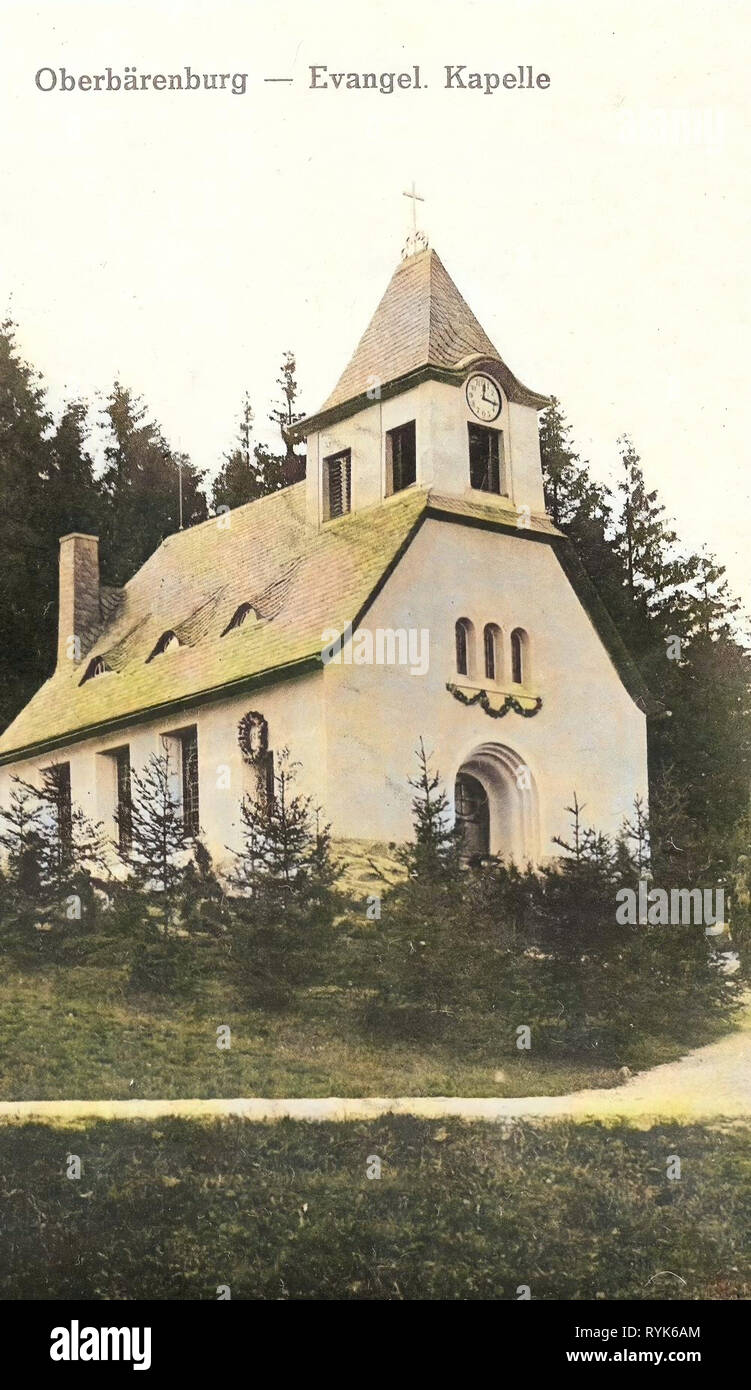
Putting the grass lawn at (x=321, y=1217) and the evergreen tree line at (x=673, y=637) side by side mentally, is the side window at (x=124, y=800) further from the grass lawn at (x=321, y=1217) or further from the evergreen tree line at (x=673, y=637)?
the evergreen tree line at (x=673, y=637)

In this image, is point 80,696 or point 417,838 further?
point 80,696

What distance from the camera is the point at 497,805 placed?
12.1 metres

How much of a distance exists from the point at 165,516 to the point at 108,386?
3.60 ft

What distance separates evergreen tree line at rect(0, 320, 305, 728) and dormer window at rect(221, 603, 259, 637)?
0.80 meters

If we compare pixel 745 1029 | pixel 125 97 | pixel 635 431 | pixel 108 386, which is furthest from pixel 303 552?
pixel 745 1029

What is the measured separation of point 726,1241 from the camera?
11594mm

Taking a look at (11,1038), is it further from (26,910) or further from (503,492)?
(503,492)

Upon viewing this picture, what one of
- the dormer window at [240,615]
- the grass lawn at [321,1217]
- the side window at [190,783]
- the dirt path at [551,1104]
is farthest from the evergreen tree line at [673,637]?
the side window at [190,783]

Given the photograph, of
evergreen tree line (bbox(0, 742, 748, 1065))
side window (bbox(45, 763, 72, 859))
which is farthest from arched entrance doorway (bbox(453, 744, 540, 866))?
side window (bbox(45, 763, 72, 859))

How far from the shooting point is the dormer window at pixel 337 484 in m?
12.7

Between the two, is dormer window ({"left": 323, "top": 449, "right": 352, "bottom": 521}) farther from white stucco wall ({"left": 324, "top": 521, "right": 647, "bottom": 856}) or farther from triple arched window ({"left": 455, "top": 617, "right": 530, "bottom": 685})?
triple arched window ({"left": 455, "top": 617, "right": 530, "bottom": 685})

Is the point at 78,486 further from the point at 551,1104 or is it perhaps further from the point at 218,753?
the point at 551,1104

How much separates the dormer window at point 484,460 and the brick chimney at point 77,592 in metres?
3.09

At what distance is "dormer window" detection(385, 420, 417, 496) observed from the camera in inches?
491
